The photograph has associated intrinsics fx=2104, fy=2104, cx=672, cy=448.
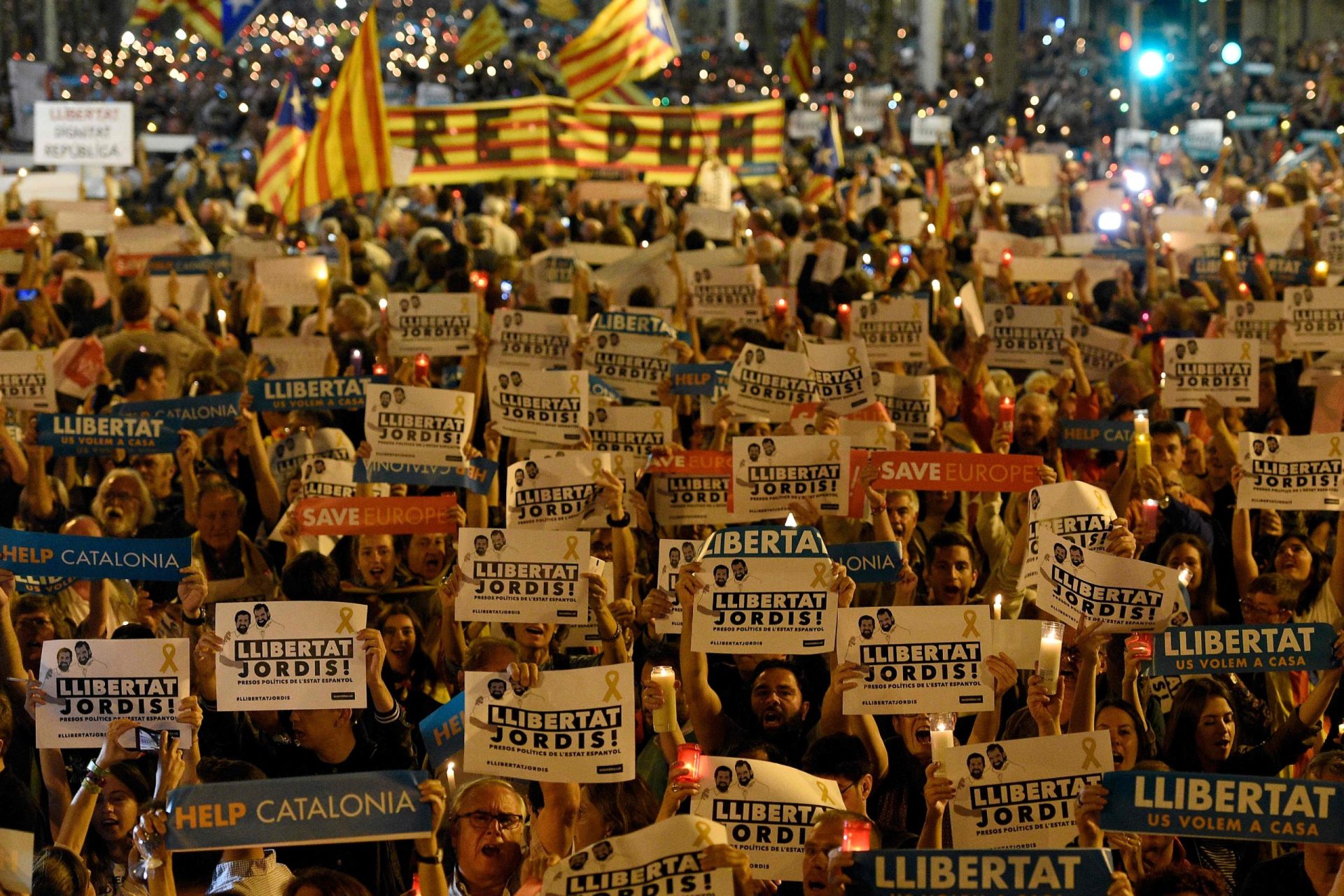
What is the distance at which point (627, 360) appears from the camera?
387 inches

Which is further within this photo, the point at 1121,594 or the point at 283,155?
the point at 283,155

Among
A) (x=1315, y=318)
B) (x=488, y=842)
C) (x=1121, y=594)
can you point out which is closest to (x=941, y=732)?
(x=1121, y=594)

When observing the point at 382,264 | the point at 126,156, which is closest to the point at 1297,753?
the point at 382,264

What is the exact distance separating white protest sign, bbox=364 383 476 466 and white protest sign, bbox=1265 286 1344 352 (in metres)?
4.55

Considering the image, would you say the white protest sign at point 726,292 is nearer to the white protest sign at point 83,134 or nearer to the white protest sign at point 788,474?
the white protest sign at point 788,474

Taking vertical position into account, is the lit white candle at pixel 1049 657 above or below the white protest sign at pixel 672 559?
below

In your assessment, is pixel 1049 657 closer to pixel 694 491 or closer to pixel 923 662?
pixel 923 662

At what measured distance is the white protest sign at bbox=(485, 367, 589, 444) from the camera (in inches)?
331

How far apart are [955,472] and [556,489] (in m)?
1.50

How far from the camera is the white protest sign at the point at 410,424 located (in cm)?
823

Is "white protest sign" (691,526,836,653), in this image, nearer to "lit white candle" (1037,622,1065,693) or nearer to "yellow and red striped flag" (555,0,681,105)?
"lit white candle" (1037,622,1065,693)

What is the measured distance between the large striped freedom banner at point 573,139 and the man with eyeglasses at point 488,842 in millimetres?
12338

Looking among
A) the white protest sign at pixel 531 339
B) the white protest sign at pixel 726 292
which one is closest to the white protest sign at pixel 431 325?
the white protest sign at pixel 531 339

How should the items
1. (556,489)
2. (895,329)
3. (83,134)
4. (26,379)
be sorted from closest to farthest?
(556,489), (26,379), (895,329), (83,134)
